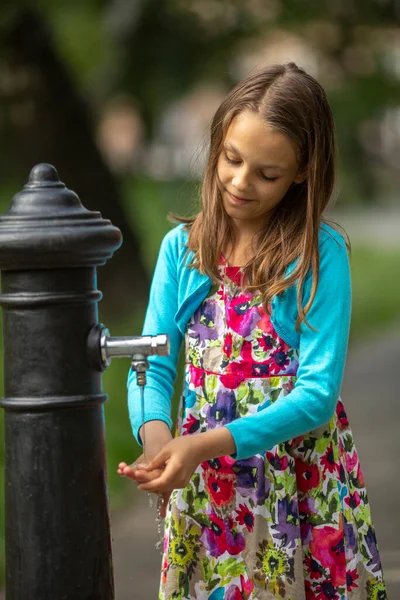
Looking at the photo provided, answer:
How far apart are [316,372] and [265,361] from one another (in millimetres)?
156

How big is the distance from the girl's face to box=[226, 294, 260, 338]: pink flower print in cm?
19

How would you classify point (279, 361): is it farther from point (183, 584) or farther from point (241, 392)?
point (183, 584)

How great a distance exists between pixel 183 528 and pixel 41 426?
18.9 inches

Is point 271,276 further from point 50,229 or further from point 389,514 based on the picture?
point 389,514

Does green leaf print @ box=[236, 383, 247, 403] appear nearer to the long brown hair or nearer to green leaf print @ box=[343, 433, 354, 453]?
the long brown hair

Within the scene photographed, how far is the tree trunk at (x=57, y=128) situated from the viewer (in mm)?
10617

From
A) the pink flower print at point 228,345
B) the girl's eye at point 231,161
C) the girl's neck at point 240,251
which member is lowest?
the pink flower print at point 228,345

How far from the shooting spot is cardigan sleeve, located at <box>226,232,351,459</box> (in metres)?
2.42

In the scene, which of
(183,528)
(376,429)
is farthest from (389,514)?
(183,528)

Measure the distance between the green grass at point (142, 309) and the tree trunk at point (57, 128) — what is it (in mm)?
830

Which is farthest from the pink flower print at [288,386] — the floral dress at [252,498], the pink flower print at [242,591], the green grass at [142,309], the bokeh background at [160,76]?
the bokeh background at [160,76]

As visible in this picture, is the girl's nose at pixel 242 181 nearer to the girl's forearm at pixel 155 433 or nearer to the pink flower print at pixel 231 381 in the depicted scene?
the pink flower print at pixel 231 381

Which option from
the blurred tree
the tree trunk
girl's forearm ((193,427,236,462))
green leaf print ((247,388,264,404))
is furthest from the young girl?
the tree trunk

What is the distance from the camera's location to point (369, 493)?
5.21 metres
